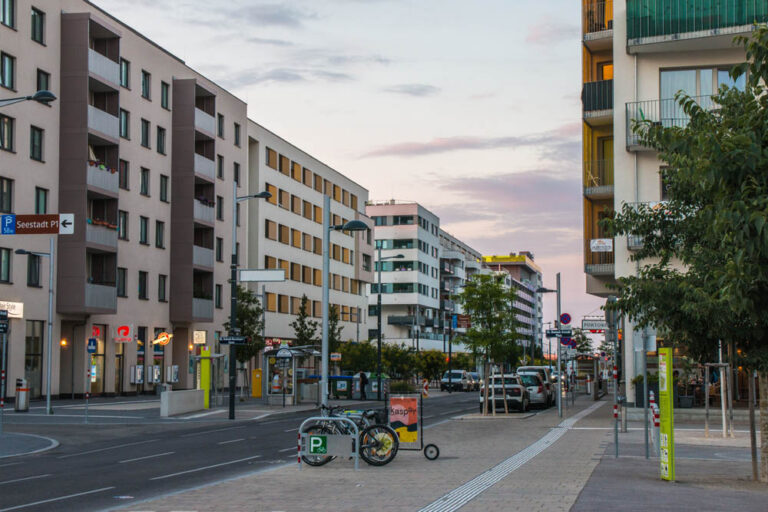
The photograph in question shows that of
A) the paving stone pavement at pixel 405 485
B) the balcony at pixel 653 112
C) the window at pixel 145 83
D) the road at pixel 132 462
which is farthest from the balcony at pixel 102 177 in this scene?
the paving stone pavement at pixel 405 485

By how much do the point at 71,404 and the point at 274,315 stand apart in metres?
35.9

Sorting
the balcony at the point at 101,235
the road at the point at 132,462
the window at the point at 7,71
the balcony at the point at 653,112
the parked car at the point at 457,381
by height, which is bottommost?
the parked car at the point at 457,381

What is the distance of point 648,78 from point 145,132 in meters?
33.3

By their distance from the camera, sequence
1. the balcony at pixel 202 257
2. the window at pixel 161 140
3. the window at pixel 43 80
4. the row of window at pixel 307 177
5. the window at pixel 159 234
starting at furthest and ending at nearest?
the row of window at pixel 307 177
the balcony at pixel 202 257
the window at pixel 161 140
the window at pixel 159 234
the window at pixel 43 80

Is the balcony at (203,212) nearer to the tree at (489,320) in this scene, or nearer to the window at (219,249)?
the window at (219,249)

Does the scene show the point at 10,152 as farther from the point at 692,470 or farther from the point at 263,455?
the point at 692,470

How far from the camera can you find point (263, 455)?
22.2 metres

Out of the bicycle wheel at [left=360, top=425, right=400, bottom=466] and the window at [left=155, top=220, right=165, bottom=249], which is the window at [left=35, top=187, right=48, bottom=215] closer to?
the window at [left=155, top=220, right=165, bottom=249]

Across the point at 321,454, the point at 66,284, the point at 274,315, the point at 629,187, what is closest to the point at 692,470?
the point at 321,454

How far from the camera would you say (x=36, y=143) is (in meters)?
49.0

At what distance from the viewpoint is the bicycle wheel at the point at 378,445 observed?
1869 cm

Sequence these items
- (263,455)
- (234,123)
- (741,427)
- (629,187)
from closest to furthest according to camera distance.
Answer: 1. (263,455)
2. (741,427)
3. (629,187)
4. (234,123)

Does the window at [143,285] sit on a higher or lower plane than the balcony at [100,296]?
higher

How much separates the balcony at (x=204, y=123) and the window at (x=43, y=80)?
16560 millimetres
